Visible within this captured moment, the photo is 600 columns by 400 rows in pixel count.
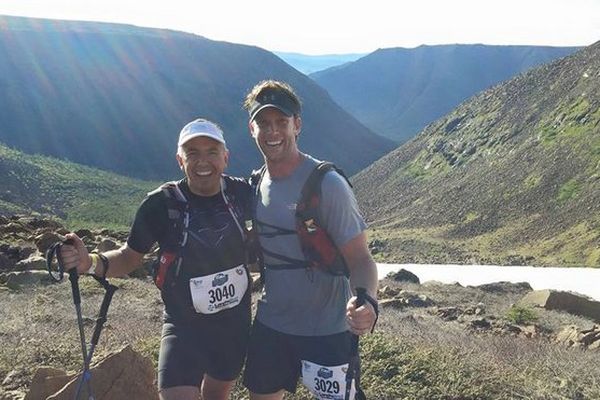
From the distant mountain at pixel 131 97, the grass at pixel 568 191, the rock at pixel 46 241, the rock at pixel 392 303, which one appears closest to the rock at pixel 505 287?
the rock at pixel 392 303

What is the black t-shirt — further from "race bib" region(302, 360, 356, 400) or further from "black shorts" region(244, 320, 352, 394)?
"race bib" region(302, 360, 356, 400)

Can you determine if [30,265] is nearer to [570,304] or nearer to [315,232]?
[315,232]

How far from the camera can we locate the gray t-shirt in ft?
12.4

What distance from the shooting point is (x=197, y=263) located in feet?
13.1

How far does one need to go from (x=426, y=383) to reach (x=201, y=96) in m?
124

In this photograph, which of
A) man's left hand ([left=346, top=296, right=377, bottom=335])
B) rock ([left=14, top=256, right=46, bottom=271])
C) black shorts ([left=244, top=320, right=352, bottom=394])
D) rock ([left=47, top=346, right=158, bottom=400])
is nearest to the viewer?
man's left hand ([left=346, top=296, right=377, bottom=335])

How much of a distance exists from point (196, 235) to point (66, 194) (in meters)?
65.4

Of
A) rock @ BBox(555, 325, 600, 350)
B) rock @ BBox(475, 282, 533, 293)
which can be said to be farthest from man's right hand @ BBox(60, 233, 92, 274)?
rock @ BBox(475, 282, 533, 293)

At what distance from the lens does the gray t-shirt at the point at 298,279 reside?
3766mm

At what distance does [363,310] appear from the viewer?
3.36 meters

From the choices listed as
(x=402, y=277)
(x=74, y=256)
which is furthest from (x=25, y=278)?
(x=402, y=277)

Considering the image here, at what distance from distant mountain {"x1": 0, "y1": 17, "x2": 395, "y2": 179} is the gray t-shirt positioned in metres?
97.1

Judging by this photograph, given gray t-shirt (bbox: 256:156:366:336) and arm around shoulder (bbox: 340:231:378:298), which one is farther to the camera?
gray t-shirt (bbox: 256:156:366:336)

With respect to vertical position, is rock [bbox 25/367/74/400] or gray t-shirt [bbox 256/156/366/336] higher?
gray t-shirt [bbox 256/156/366/336]
